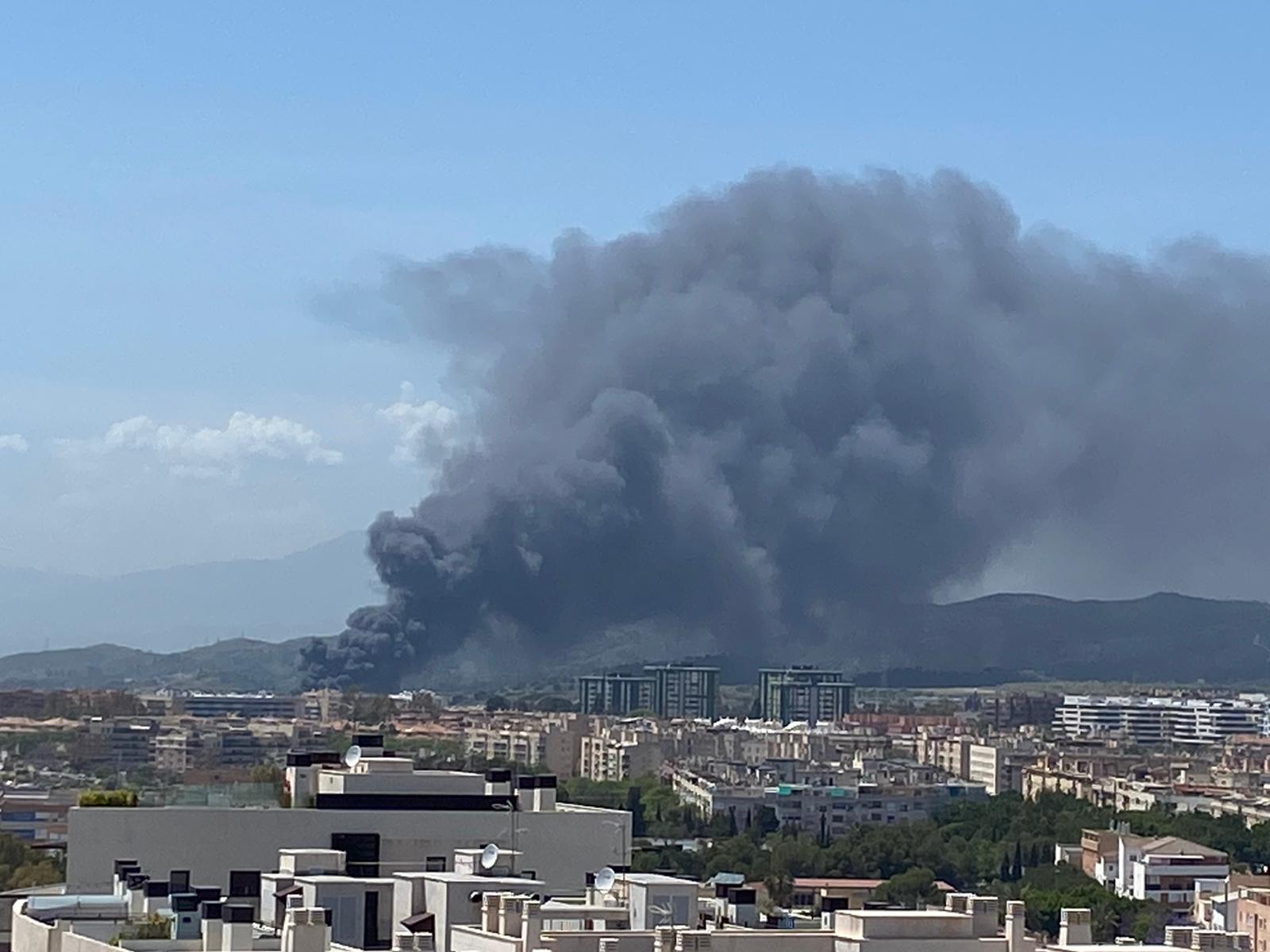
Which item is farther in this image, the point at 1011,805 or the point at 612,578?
the point at 612,578

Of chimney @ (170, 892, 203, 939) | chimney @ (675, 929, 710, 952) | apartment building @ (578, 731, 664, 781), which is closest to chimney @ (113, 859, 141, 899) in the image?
chimney @ (170, 892, 203, 939)

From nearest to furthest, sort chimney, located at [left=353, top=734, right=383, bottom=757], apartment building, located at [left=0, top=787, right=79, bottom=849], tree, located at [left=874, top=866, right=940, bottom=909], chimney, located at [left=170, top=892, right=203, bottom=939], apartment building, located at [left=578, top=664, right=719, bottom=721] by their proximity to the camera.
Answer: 1. chimney, located at [left=170, top=892, right=203, bottom=939]
2. chimney, located at [left=353, top=734, right=383, bottom=757]
3. apartment building, located at [left=0, top=787, right=79, bottom=849]
4. tree, located at [left=874, top=866, right=940, bottom=909]
5. apartment building, located at [left=578, top=664, right=719, bottom=721]

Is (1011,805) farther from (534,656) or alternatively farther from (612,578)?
(534,656)

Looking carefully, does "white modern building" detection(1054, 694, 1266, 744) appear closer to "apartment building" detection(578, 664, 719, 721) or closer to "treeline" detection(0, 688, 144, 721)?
"apartment building" detection(578, 664, 719, 721)

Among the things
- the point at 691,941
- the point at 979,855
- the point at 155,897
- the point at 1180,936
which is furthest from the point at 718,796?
the point at 691,941

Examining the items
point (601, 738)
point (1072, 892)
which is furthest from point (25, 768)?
point (1072, 892)

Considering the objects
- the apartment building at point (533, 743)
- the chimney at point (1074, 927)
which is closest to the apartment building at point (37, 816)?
the chimney at point (1074, 927)
